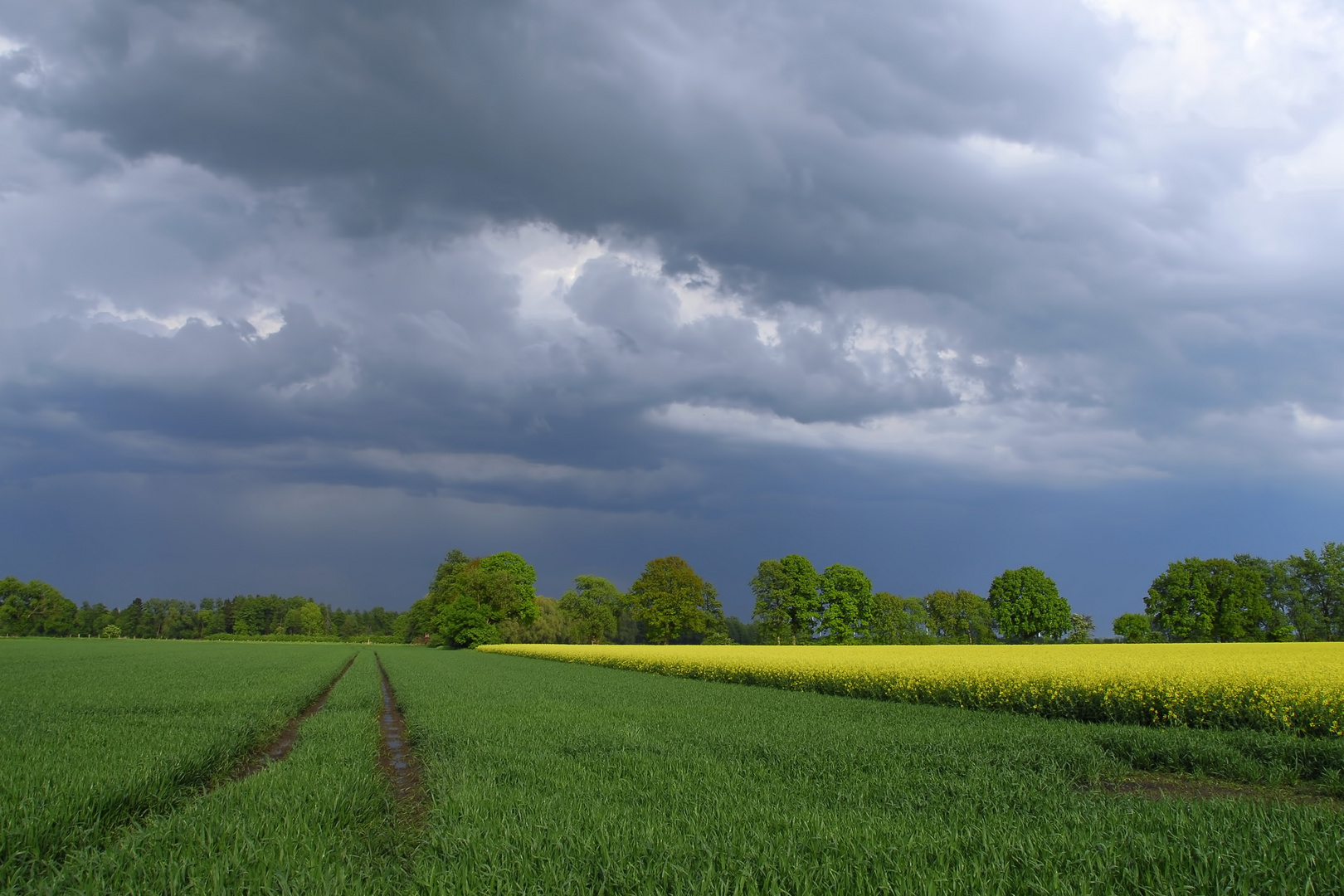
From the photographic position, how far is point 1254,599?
228 ft

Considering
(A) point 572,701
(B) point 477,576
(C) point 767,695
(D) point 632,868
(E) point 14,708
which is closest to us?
(D) point 632,868

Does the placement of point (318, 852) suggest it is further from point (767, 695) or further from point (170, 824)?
point (767, 695)

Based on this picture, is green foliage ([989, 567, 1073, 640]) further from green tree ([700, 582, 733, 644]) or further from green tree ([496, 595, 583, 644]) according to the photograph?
green tree ([496, 595, 583, 644])

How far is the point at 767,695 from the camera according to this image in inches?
864

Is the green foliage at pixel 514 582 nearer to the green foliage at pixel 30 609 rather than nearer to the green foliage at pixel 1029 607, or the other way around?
the green foliage at pixel 1029 607

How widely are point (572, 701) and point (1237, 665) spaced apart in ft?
59.0


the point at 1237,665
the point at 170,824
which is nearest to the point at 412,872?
the point at 170,824

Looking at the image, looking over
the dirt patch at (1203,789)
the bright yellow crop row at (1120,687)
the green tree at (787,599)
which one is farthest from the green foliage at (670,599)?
the dirt patch at (1203,789)

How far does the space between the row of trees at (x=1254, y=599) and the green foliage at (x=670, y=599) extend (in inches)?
2076

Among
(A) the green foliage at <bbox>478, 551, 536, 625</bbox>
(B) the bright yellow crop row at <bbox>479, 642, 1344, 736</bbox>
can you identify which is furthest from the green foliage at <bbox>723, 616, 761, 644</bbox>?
(B) the bright yellow crop row at <bbox>479, 642, 1344, 736</bbox>

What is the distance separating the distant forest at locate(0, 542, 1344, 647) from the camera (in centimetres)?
6988

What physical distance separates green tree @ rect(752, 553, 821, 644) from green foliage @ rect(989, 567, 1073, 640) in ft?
78.6

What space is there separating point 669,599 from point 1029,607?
4492 cm

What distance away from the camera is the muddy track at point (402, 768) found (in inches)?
348
